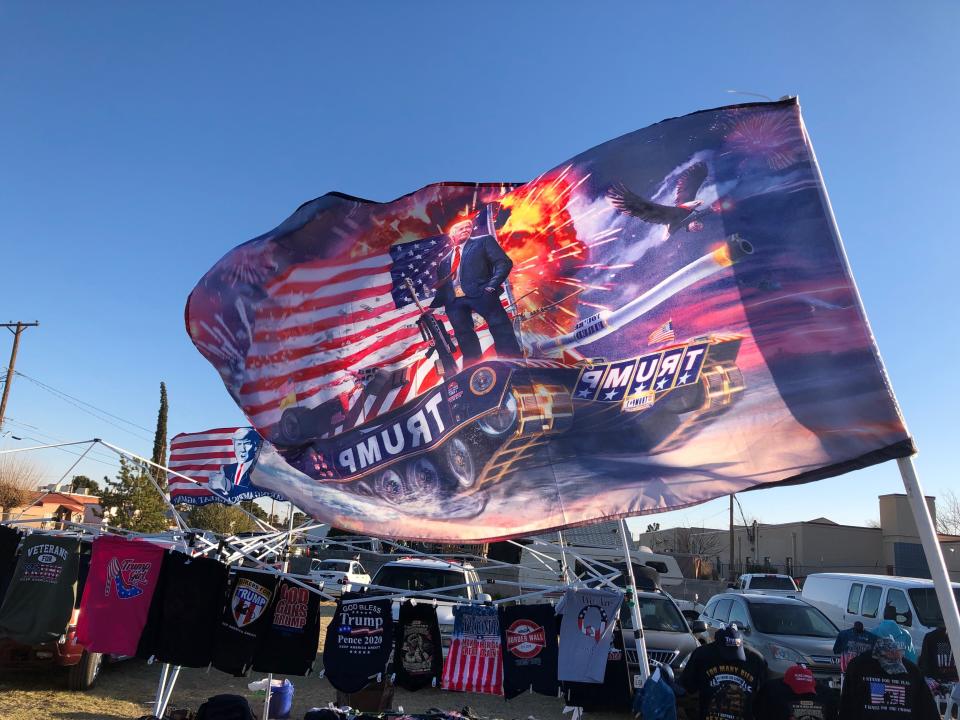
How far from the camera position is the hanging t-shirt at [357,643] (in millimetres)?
7070

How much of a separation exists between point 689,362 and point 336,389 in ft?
10.4

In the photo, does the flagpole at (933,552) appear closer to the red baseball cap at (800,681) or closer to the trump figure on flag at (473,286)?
the trump figure on flag at (473,286)

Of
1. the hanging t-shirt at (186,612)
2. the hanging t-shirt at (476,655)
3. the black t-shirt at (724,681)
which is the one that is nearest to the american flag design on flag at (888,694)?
the black t-shirt at (724,681)

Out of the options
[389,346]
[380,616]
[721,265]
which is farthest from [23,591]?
[721,265]

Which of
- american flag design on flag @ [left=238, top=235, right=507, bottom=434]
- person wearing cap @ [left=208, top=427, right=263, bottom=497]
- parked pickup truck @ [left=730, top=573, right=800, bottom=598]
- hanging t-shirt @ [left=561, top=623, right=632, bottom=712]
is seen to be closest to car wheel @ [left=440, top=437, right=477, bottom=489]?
american flag design on flag @ [left=238, top=235, right=507, bottom=434]

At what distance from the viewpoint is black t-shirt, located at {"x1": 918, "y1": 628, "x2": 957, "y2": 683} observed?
32.6 ft

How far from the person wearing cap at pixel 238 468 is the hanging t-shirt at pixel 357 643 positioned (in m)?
11.9

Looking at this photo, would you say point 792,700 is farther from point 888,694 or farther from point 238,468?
point 238,468

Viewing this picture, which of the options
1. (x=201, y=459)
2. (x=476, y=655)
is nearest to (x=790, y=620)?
(x=476, y=655)

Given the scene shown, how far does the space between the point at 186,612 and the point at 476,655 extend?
118 inches

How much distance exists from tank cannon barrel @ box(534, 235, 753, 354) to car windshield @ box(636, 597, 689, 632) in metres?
8.24

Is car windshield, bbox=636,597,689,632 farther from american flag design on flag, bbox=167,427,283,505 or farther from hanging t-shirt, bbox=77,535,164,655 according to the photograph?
american flag design on flag, bbox=167,427,283,505

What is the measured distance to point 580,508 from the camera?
459cm

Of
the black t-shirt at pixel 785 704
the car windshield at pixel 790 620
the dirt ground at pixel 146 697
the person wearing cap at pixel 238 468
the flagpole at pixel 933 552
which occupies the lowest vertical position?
the dirt ground at pixel 146 697
